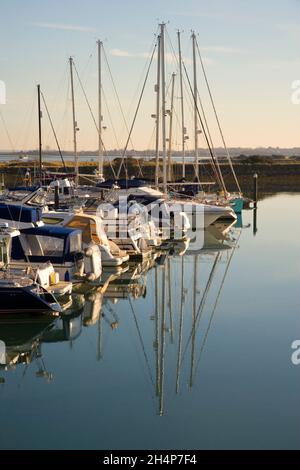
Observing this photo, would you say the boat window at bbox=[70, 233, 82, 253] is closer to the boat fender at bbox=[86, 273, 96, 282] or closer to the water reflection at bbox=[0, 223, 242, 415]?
the boat fender at bbox=[86, 273, 96, 282]

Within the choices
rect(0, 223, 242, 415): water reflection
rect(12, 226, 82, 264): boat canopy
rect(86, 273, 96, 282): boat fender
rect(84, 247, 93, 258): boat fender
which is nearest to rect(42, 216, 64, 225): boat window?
rect(0, 223, 242, 415): water reflection

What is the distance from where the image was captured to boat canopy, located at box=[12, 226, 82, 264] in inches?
721

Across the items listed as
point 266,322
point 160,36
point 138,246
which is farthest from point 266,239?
point 266,322

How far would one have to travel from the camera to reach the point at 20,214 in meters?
19.2

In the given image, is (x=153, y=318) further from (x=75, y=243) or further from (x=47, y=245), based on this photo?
(x=47, y=245)

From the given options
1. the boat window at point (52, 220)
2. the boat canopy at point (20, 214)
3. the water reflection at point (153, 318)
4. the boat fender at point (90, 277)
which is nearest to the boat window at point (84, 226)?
the boat window at point (52, 220)

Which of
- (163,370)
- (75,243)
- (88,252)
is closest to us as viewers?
(163,370)

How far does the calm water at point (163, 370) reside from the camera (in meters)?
10.0

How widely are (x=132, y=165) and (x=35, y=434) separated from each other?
211 ft

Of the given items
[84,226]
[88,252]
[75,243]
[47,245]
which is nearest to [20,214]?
[47,245]

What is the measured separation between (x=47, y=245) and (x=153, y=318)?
425 cm

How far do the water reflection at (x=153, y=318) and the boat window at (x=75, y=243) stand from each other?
1232mm

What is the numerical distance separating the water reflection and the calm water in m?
0.03

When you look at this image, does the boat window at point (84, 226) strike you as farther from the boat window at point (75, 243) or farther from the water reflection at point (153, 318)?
the boat window at point (75, 243)
